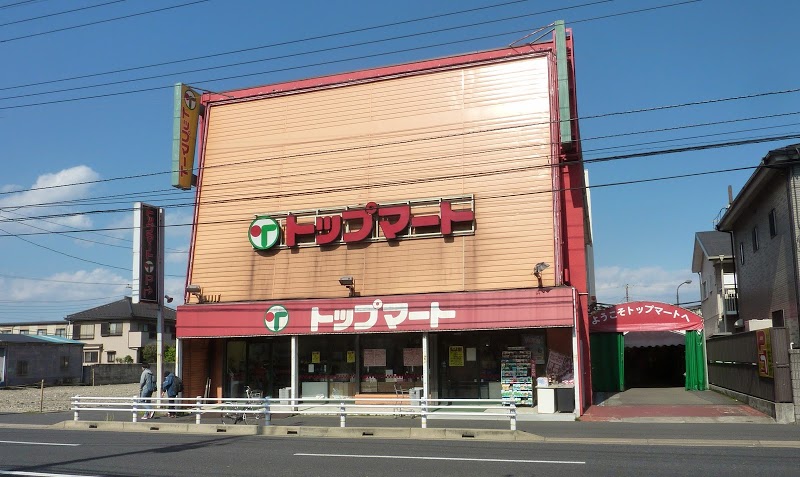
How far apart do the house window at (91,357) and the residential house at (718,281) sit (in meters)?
52.5

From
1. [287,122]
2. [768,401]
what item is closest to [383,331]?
→ [287,122]

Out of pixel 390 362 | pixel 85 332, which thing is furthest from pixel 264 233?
pixel 85 332

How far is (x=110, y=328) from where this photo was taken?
64.4 meters

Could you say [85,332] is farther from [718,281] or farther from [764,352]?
[764,352]

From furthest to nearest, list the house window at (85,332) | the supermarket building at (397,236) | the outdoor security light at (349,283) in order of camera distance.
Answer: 1. the house window at (85,332)
2. the outdoor security light at (349,283)
3. the supermarket building at (397,236)

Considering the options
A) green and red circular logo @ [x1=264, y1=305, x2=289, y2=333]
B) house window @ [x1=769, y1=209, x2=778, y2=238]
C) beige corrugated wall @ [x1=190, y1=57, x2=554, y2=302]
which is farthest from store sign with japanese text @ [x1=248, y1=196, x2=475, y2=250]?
house window @ [x1=769, y1=209, x2=778, y2=238]

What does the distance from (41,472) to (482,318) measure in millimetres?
12704

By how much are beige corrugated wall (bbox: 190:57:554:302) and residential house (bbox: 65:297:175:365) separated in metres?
41.6

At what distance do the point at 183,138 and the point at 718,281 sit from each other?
2602 cm

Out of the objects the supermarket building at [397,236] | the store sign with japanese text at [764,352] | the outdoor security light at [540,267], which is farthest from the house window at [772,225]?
the outdoor security light at [540,267]

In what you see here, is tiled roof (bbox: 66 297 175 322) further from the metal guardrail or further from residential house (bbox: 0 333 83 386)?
the metal guardrail

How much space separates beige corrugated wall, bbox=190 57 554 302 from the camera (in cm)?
2205

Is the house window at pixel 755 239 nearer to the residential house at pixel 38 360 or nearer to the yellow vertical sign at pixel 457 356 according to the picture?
the yellow vertical sign at pixel 457 356

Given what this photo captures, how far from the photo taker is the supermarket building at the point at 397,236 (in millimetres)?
21531
